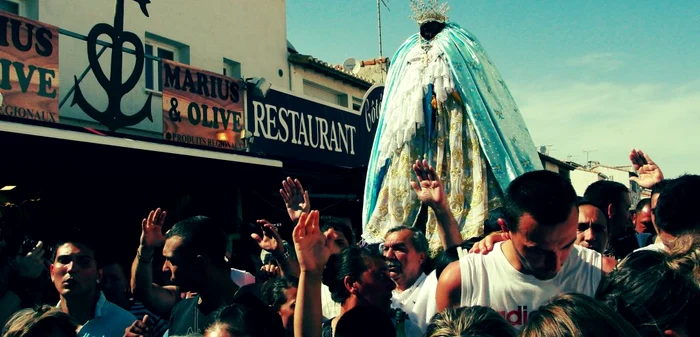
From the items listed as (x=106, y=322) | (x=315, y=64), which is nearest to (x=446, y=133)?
→ (x=106, y=322)

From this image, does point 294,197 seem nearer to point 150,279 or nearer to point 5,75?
point 150,279

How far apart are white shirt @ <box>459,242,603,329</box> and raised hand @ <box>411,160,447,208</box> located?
821 millimetres

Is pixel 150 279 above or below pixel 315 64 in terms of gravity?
below

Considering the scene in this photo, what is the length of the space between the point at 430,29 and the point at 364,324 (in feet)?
8.03

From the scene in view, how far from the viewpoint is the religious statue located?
4.30 meters

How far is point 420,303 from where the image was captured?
330 cm

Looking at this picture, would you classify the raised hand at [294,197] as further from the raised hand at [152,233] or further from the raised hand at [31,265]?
the raised hand at [31,265]

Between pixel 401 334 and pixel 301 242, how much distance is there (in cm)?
69

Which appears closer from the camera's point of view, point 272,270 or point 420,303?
point 420,303

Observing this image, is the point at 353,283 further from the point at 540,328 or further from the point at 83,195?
the point at 83,195

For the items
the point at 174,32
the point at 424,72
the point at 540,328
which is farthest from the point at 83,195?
the point at 540,328

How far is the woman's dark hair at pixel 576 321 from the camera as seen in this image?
160 centimetres

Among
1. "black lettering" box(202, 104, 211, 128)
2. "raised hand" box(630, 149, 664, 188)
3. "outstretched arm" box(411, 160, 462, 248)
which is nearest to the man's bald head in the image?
"raised hand" box(630, 149, 664, 188)

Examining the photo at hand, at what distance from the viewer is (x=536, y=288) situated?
269 cm
